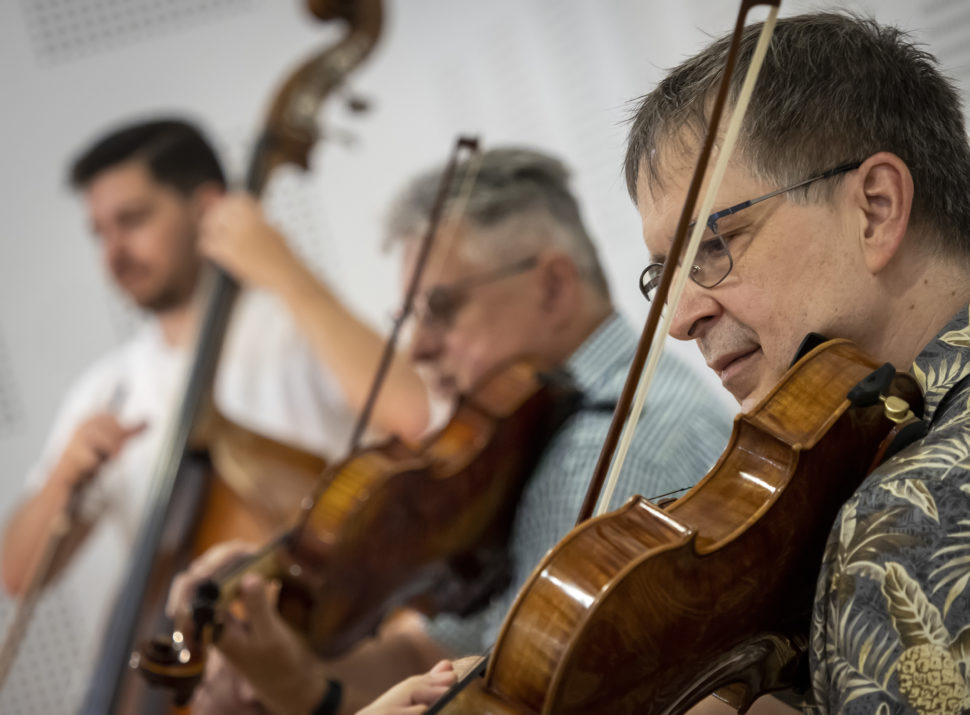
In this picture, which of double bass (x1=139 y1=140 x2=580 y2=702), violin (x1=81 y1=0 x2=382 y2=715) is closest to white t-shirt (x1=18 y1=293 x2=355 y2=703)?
violin (x1=81 y1=0 x2=382 y2=715)

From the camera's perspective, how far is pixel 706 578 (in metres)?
0.65

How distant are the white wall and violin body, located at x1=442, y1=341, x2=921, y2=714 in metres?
1.26

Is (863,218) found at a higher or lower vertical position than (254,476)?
higher

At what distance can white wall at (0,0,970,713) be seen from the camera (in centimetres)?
219

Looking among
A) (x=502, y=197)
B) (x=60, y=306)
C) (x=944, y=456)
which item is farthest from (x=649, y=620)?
(x=60, y=306)

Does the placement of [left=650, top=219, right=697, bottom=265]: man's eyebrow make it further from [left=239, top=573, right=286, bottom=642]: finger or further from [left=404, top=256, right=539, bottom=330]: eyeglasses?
[left=404, top=256, right=539, bottom=330]: eyeglasses

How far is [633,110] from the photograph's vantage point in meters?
0.88

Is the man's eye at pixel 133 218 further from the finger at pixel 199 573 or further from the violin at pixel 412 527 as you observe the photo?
the violin at pixel 412 527

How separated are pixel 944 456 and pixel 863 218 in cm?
22

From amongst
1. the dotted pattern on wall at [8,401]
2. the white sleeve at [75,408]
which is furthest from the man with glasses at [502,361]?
the dotted pattern on wall at [8,401]

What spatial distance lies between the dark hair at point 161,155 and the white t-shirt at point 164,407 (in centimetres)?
36

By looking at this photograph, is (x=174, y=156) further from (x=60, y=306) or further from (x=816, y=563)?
(x=816, y=563)

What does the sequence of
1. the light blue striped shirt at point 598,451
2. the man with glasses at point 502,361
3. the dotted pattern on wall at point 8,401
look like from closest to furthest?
the light blue striped shirt at point 598,451, the man with glasses at point 502,361, the dotted pattern on wall at point 8,401

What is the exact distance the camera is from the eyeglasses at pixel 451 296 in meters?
1.58
